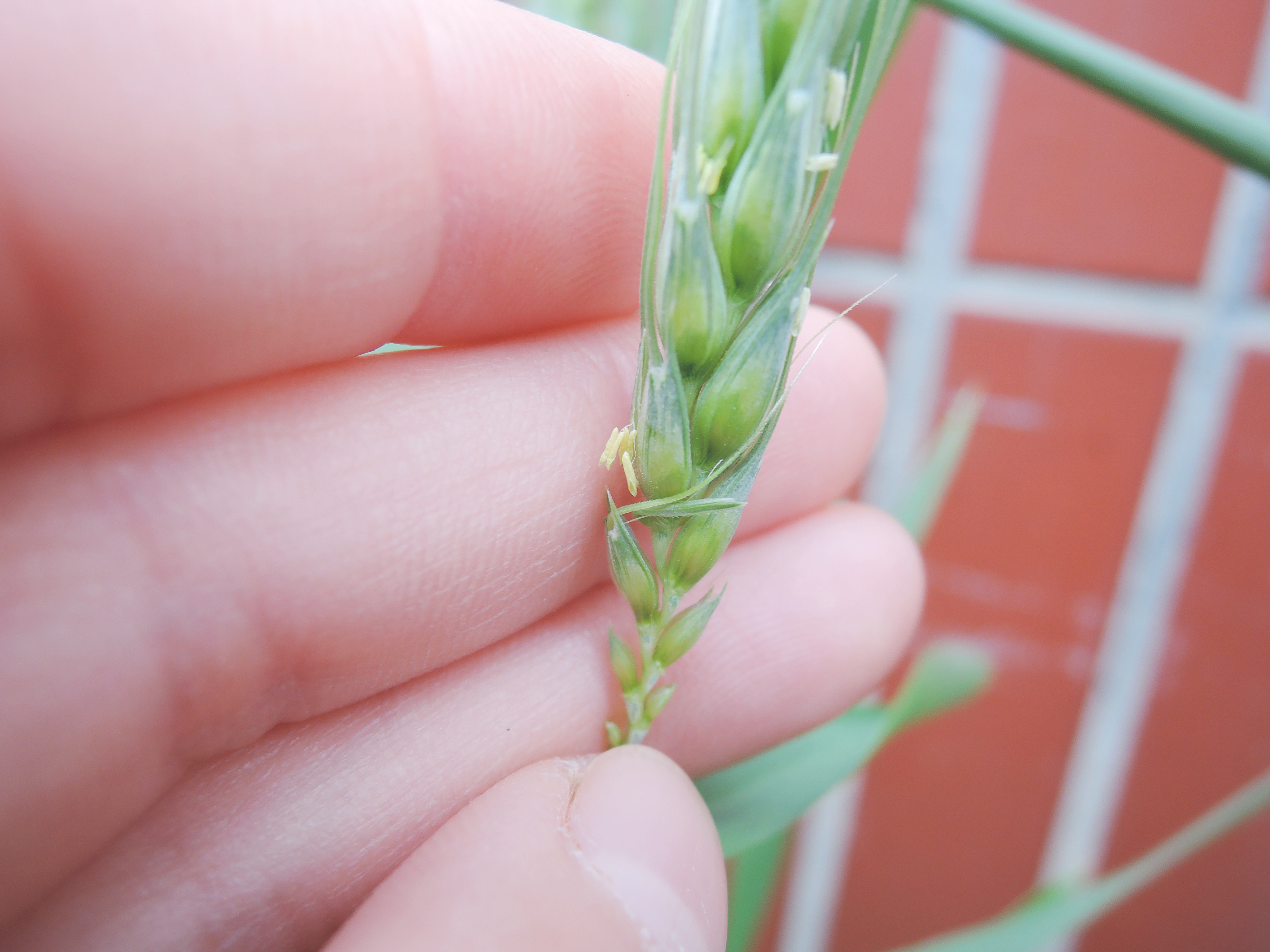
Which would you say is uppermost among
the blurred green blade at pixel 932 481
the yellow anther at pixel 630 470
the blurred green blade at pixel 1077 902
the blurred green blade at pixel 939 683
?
the yellow anther at pixel 630 470

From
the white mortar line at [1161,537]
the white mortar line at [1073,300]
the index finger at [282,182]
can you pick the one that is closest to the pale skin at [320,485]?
the index finger at [282,182]

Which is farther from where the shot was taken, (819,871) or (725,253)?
(819,871)

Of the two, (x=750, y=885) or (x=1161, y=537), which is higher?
(x=1161, y=537)

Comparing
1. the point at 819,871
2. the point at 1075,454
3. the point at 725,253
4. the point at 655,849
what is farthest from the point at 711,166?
the point at 819,871

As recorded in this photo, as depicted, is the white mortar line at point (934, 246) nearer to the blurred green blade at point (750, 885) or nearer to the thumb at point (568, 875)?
the blurred green blade at point (750, 885)

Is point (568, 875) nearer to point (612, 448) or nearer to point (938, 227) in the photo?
point (612, 448)

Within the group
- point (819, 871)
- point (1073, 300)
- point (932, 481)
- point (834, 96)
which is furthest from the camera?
point (819, 871)
